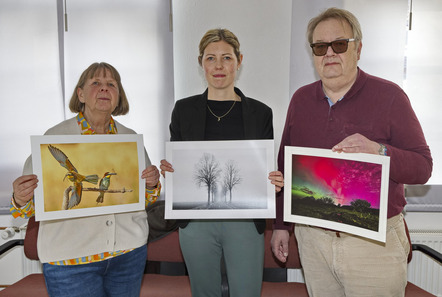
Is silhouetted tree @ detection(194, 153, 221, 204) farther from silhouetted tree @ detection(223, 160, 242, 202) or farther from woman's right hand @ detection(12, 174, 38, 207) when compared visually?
woman's right hand @ detection(12, 174, 38, 207)

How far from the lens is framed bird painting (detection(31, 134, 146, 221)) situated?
5.09 feet

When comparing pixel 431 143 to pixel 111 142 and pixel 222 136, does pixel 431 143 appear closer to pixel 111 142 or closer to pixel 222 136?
pixel 222 136

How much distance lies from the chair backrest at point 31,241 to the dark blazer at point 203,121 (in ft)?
4.80

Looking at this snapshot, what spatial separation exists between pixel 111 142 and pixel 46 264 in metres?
0.61

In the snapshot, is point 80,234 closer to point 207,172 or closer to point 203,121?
point 207,172

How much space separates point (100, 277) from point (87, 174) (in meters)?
0.48

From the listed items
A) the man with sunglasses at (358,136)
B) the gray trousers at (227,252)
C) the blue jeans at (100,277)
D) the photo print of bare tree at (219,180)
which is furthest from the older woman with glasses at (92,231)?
the man with sunglasses at (358,136)

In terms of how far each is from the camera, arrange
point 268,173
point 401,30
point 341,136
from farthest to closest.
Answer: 1. point 401,30
2. point 268,173
3. point 341,136

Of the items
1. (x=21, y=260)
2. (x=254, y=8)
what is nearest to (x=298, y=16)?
(x=254, y=8)

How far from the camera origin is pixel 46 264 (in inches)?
63.6

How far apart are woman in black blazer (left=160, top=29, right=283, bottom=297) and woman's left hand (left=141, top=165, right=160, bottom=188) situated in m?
0.25

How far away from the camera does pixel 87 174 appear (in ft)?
5.39

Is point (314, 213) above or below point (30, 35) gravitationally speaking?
below

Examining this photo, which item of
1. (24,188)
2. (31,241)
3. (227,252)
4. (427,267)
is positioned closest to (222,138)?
(227,252)
